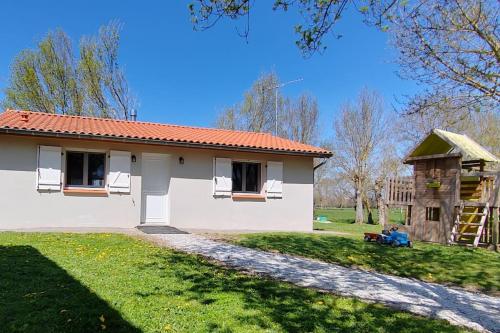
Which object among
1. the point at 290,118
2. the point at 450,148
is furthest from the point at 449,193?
the point at 290,118

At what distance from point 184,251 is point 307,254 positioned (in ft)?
8.25

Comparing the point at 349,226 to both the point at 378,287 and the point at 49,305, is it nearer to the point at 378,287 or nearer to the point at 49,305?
the point at 378,287

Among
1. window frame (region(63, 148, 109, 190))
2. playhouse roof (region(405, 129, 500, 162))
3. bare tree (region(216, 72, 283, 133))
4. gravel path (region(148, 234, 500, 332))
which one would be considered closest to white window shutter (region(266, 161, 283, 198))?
playhouse roof (region(405, 129, 500, 162))

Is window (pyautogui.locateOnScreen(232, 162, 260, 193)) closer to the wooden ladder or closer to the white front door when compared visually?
the white front door

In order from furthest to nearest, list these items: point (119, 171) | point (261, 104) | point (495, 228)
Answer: point (261, 104) < point (119, 171) < point (495, 228)

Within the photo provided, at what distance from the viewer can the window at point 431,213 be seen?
43.7ft

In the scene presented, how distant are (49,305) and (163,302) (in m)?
1.10

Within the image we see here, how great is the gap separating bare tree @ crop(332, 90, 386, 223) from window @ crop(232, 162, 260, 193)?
51.2ft

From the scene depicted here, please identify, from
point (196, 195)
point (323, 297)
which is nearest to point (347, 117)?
point (196, 195)

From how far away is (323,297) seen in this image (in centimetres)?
499

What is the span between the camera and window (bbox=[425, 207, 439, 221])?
43.7ft

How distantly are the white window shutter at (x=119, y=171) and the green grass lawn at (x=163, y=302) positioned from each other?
19.1ft

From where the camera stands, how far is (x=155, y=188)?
1350 centimetres

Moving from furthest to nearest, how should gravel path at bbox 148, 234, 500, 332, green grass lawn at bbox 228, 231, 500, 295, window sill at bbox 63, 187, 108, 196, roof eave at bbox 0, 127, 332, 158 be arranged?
window sill at bbox 63, 187, 108, 196 → roof eave at bbox 0, 127, 332, 158 → green grass lawn at bbox 228, 231, 500, 295 → gravel path at bbox 148, 234, 500, 332
